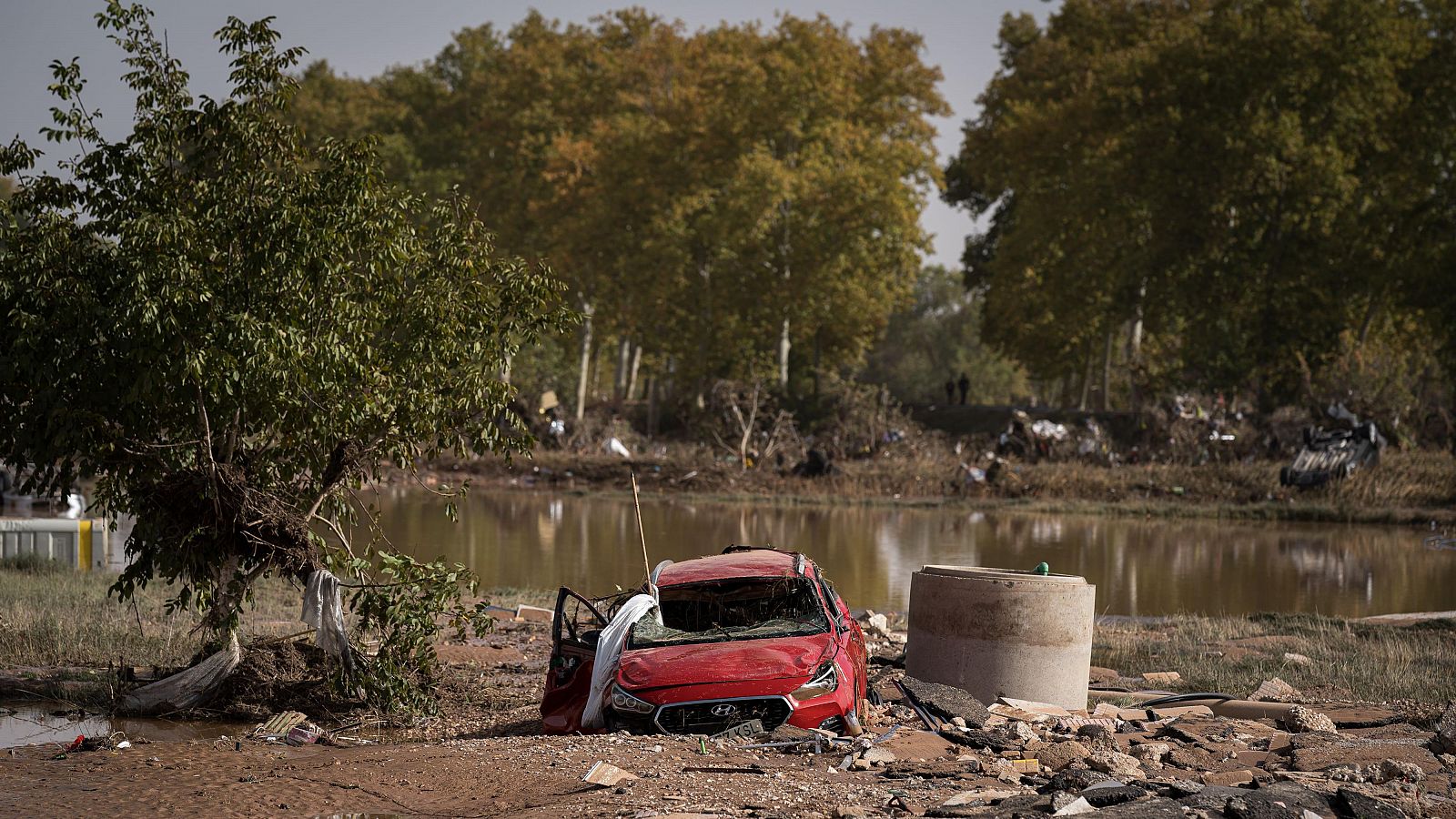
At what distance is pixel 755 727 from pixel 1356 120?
41.5 m

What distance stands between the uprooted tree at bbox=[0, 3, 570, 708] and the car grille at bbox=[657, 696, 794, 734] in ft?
10.0

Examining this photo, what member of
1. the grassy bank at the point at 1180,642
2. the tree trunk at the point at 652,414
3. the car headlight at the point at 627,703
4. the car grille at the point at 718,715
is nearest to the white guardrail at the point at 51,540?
the grassy bank at the point at 1180,642

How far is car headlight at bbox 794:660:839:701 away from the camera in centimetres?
1107

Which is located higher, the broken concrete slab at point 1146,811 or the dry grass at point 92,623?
the broken concrete slab at point 1146,811

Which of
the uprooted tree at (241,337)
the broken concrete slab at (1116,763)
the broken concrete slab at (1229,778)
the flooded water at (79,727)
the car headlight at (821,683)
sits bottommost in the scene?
the flooded water at (79,727)

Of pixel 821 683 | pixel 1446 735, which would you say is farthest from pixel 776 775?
pixel 1446 735

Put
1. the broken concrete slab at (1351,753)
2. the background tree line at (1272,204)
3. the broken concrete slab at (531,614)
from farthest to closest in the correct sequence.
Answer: the background tree line at (1272,204) → the broken concrete slab at (531,614) → the broken concrete slab at (1351,753)

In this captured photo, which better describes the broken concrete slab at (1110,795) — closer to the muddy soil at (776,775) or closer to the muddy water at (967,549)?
the muddy soil at (776,775)

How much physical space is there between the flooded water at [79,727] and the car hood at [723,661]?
365cm

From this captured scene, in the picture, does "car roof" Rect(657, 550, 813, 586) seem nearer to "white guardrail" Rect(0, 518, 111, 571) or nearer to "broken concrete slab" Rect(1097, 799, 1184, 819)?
"broken concrete slab" Rect(1097, 799, 1184, 819)

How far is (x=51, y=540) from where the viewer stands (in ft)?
73.6

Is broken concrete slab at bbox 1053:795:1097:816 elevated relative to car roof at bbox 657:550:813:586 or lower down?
lower down

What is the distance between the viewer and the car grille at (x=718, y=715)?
11.0 metres

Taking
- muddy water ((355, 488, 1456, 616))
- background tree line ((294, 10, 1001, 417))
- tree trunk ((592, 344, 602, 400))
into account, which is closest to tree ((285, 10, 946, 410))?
background tree line ((294, 10, 1001, 417))
